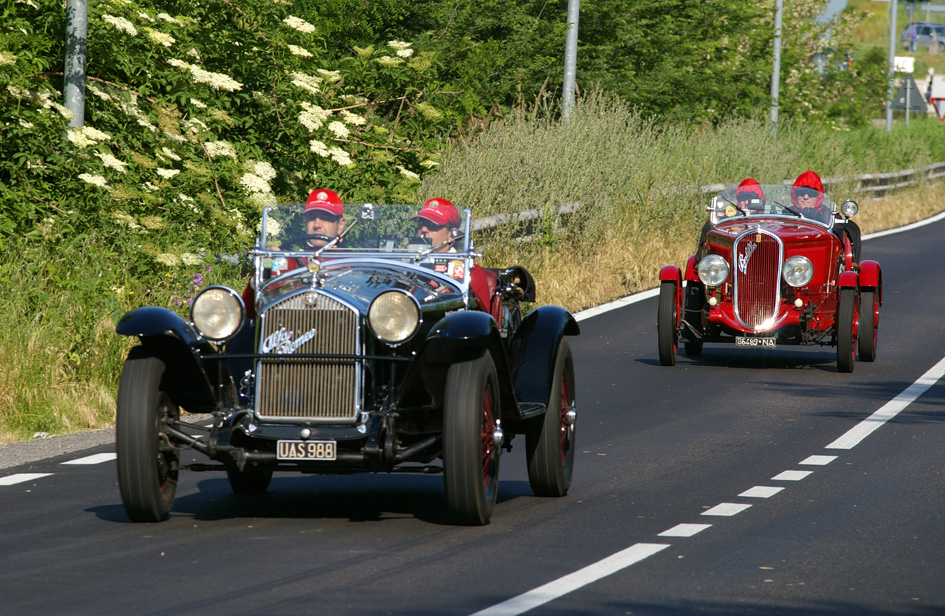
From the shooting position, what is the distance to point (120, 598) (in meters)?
6.05

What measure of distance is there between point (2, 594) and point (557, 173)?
14695 millimetres

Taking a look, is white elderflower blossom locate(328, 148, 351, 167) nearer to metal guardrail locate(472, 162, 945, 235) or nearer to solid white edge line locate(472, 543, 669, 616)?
metal guardrail locate(472, 162, 945, 235)

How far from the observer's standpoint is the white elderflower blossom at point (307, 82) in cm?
1543

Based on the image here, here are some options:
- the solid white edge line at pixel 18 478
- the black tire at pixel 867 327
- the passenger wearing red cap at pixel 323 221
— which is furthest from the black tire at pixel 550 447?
the black tire at pixel 867 327

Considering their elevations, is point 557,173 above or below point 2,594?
above

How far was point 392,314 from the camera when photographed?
759cm

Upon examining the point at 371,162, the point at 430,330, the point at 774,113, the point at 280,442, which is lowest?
the point at 280,442

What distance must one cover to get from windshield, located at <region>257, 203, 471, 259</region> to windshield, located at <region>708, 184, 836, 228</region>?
7184mm

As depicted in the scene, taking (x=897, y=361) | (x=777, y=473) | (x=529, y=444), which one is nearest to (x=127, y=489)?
(x=529, y=444)

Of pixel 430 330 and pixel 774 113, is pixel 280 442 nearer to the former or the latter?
pixel 430 330

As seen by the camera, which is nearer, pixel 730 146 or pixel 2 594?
pixel 2 594

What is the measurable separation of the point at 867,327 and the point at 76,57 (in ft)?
24.9

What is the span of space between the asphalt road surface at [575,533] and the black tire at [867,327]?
2621 millimetres

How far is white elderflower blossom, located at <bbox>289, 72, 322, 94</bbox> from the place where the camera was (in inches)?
607
